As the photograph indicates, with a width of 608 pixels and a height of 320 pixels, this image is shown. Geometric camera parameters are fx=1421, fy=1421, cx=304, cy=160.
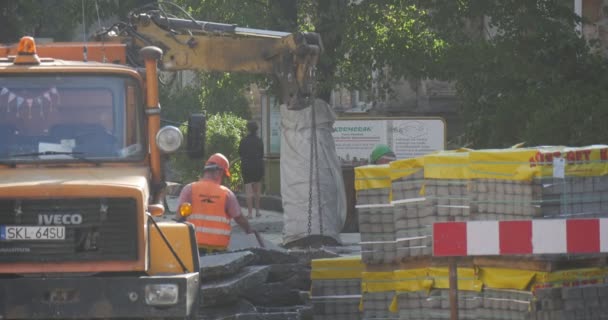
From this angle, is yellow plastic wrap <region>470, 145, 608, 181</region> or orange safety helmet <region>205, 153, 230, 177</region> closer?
yellow plastic wrap <region>470, 145, 608, 181</region>

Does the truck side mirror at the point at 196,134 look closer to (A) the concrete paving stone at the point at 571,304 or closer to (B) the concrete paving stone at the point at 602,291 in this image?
(A) the concrete paving stone at the point at 571,304

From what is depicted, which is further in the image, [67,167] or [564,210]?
[67,167]

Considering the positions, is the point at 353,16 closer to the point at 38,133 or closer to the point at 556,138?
the point at 556,138

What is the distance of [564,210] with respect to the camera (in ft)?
32.2

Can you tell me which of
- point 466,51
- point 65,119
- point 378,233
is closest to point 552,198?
point 378,233

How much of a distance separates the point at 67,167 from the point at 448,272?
2.90 metres

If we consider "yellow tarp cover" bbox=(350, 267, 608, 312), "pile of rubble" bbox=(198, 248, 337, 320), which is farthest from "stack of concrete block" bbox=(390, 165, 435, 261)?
"pile of rubble" bbox=(198, 248, 337, 320)

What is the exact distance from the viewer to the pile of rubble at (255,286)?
41.2ft

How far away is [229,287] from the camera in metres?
12.5

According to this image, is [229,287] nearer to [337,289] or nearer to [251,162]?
[337,289]

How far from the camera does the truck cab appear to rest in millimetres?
9883

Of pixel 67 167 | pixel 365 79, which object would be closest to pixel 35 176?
pixel 67 167

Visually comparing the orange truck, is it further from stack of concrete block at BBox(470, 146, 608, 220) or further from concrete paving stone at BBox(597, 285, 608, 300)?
concrete paving stone at BBox(597, 285, 608, 300)

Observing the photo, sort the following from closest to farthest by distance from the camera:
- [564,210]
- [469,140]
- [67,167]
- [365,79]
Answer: [564,210] < [67,167] < [469,140] < [365,79]
